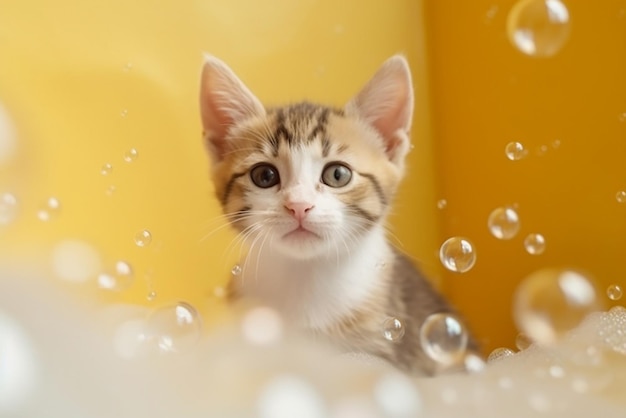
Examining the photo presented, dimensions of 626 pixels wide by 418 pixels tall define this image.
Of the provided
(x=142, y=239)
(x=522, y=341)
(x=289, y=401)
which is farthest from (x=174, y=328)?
(x=522, y=341)

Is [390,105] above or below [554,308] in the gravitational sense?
above

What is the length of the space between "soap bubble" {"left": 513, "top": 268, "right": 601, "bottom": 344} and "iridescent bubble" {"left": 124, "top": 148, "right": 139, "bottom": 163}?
1.77 feet

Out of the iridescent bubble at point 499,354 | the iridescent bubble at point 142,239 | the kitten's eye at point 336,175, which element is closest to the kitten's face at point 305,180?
the kitten's eye at point 336,175

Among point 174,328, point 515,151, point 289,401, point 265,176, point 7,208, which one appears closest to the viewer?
point 289,401

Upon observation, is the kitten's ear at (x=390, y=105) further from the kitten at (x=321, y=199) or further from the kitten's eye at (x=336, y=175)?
the kitten's eye at (x=336, y=175)

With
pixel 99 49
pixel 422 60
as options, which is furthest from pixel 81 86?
pixel 422 60

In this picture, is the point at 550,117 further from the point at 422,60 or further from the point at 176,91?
the point at 176,91

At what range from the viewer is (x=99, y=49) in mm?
924

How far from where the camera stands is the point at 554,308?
2.15 ft

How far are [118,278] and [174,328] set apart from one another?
0.18 m

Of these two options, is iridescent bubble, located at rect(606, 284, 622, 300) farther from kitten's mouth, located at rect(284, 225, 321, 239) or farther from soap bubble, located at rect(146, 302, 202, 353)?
soap bubble, located at rect(146, 302, 202, 353)

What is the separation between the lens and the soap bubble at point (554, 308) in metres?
0.65

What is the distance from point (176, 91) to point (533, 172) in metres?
0.53

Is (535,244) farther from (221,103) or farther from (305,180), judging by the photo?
(221,103)
